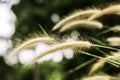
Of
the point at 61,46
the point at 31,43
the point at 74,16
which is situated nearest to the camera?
the point at 61,46

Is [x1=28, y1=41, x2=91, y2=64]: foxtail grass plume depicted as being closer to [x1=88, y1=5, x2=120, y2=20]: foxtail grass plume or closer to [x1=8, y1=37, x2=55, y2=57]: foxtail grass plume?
[x1=8, y1=37, x2=55, y2=57]: foxtail grass plume

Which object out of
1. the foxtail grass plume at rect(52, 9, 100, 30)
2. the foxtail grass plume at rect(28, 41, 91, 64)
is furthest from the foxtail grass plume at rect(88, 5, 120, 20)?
the foxtail grass plume at rect(28, 41, 91, 64)

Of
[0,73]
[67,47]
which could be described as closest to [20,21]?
[0,73]

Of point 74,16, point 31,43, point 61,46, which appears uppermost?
point 74,16

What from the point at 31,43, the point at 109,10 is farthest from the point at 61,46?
the point at 109,10

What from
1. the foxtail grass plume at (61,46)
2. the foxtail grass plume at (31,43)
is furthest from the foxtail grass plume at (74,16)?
the foxtail grass plume at (61,46)

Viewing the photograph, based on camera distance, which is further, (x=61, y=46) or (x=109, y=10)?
(x=109, y=10)

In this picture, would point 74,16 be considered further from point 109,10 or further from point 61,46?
point 61,46

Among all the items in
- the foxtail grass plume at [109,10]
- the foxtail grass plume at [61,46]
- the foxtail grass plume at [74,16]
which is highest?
the foxtail grass plume at [74,16]

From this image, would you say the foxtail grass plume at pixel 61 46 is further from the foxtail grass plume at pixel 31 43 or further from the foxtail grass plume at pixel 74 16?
the foxtail grass plume at pixel 74 16

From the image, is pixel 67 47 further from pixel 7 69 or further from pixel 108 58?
pixel 7 69

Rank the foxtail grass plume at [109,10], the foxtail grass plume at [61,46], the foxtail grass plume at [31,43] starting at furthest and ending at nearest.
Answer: the foxtail grass plume at [109,10], the foxtail grass plume at [31,43], the foxtail grass plume at [61,46]
